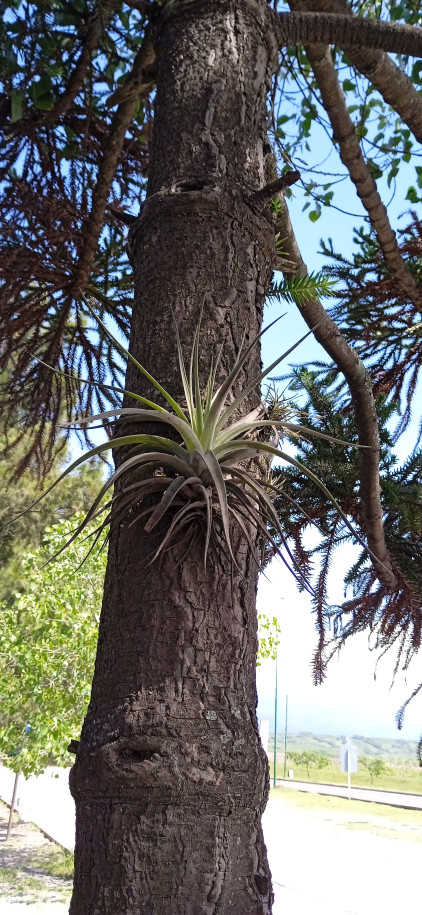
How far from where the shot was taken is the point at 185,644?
1.16 m

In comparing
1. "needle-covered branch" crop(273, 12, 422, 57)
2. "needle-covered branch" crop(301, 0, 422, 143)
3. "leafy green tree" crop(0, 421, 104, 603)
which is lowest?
"needle-covered branch" crop(273, 12, 422, 57)

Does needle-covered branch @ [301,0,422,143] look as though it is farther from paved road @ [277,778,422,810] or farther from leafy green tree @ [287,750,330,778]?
leafy green tree @ [287,750,330,778]

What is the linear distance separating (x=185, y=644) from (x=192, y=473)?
0.89ft

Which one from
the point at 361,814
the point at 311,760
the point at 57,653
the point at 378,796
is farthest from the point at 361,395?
the point at 311,760

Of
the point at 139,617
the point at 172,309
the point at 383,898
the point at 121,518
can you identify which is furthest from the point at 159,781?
the point at 383,898

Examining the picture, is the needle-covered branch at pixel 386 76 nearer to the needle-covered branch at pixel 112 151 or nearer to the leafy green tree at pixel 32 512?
the needle-covered branch at pixel 112 151

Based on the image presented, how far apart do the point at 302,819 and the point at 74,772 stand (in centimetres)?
2417

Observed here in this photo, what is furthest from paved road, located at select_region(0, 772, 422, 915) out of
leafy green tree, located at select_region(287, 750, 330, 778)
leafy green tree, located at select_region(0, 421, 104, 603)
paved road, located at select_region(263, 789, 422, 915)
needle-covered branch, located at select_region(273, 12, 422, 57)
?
leafy green tree, located at select_region(287, 750, 330, 778)

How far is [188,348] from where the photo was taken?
139cm

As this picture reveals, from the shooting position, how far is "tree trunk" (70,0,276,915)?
104 cm

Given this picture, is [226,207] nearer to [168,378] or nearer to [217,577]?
[168,378]

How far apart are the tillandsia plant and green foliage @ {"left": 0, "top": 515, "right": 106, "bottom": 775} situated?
375 inches

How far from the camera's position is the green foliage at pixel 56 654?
10977 millimetres

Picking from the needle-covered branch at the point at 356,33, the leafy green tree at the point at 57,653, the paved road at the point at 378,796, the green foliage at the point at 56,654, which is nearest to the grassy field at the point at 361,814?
the paved road at the point at 378,796
